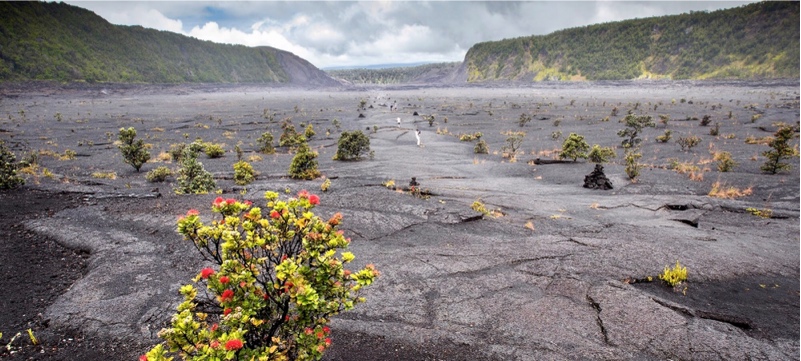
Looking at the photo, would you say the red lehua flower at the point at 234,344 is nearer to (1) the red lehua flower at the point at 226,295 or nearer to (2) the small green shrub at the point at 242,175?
(1) the red lehua flower at the point at 226,295

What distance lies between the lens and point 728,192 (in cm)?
1655

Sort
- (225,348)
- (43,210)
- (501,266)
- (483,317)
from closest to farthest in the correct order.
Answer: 1. (225,348)
2. (483,317)
3. (501,266)
4. (43,210)

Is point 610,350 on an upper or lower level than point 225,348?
lower

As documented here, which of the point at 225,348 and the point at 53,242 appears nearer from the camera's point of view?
the point at 225,348

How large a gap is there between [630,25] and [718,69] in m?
55.9

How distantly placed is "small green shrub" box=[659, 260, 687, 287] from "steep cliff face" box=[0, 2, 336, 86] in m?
122

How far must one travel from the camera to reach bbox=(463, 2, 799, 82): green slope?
12419cm

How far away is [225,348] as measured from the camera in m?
3.20

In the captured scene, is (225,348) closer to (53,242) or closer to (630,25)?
(53,242)

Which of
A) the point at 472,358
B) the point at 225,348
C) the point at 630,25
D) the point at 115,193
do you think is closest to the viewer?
the point at 225,348

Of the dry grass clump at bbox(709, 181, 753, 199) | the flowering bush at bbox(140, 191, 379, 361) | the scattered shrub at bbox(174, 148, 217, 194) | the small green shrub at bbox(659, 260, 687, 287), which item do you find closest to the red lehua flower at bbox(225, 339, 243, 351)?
the flowering bush at bbox(140, 191, 379, 361)

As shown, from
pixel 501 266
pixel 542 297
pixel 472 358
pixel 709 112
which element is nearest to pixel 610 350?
pixel 542 297

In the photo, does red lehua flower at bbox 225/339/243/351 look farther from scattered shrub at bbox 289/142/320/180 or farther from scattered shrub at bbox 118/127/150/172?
scattered shrub at bbox 118/127/150/172

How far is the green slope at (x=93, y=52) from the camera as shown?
9694 centimetres
